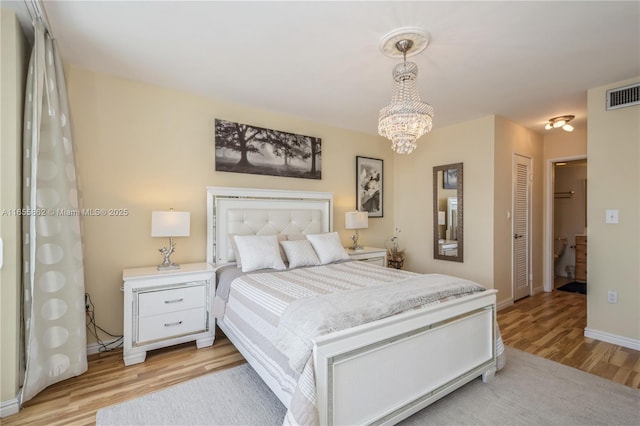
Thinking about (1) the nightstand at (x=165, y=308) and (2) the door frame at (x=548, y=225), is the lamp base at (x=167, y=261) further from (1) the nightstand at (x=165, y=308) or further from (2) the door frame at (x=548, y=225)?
(2) the door frame at (x=548, y=225)

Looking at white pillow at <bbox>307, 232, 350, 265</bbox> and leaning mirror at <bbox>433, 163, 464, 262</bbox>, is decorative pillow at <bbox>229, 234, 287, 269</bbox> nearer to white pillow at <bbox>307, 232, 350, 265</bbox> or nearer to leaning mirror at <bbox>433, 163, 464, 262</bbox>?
white pillow at <bbox>307, 232, 350, 265</bbox>

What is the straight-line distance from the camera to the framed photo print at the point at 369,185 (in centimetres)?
462

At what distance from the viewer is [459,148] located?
419 centimetres

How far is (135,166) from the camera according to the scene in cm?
290

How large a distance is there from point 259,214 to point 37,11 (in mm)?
2305

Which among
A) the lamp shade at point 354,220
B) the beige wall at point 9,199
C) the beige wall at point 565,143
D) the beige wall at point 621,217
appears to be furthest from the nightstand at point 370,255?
the beige wall at point 565,143

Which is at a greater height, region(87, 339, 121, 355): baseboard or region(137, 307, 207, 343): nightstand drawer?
region(137, 307, 207, 343): nightstand drawer

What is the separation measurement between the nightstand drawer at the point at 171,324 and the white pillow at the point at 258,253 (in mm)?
588

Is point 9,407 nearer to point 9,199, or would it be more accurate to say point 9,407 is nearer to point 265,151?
point 9,199

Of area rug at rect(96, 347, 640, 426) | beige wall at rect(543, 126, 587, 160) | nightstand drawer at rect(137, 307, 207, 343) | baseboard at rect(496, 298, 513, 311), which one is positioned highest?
beige wall at rect(543, 126, 587, 160)

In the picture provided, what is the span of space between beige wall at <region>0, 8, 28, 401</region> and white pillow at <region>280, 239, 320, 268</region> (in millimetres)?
2004

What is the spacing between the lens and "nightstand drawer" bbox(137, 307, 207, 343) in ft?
8.23

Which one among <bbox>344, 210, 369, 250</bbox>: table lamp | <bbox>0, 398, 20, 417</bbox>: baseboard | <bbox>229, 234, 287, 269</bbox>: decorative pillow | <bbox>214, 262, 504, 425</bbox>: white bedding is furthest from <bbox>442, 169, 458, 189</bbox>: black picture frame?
<bbox>0, 398, 20, 417</bbox>: baseboard

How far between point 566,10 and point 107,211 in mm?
3810
